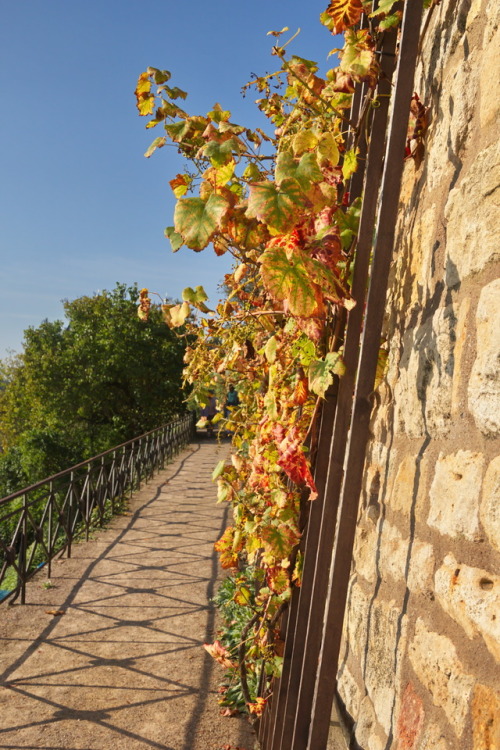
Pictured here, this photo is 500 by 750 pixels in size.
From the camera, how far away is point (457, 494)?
115cm

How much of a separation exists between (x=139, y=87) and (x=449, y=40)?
3.86 feet

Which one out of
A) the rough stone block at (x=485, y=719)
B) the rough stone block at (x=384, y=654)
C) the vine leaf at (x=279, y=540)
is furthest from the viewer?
the vine leaf at (x=279, y=540)

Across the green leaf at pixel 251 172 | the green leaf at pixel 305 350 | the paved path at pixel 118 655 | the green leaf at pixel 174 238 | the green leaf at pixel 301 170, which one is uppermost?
the green leaf at pixel 251 172

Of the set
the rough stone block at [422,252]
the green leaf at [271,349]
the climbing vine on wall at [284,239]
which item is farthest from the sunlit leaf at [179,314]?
the rough stone block at [422,252]

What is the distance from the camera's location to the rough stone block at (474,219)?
3.57 ft

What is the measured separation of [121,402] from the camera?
2097 cm

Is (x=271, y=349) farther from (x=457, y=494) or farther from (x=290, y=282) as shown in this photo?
(x=457, y=494)

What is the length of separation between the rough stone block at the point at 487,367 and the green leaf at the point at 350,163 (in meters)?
0.79

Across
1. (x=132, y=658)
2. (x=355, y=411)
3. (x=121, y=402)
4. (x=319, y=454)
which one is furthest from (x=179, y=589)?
(x=121, y=402)

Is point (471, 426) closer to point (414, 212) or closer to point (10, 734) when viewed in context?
point (414, 212)

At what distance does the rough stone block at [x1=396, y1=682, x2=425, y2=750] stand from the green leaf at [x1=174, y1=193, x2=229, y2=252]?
1180 millimetres

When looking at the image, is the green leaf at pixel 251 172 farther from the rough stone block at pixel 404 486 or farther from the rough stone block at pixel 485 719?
the rough stone block at pixel 485 719

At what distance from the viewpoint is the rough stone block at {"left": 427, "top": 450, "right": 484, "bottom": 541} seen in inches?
42.5

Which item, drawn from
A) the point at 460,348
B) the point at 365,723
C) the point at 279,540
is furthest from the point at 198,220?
the point at 365,723
